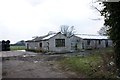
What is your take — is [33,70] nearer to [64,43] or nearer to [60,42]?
[60,42]

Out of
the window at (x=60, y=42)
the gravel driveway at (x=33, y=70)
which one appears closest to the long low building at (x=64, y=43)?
the window at (x=60, y=42)

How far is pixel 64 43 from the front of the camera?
5309 cm

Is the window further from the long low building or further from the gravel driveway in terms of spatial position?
the gravel driveway

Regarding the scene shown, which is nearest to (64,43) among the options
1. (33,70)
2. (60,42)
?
(60,42)

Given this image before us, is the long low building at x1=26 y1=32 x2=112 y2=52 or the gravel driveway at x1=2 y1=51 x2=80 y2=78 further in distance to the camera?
the long low building at x1=26 y1=32 x2=112 y2=52

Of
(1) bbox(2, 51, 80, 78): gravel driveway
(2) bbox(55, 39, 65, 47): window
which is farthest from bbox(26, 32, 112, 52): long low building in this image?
(1) bbox(2, 51, 80, 78): gravel driveway

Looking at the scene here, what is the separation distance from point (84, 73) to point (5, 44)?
1604 inches

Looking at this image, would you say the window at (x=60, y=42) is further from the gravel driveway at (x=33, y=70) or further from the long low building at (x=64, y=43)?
the gravel driveway at (x=33, y=70)

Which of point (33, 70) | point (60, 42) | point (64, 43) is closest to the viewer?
point (33, 70)

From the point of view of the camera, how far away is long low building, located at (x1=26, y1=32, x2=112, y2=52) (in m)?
51.5

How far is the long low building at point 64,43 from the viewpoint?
51.5 meters

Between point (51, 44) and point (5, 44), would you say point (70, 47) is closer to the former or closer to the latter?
point (51, 44)

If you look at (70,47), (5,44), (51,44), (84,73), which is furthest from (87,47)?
(84,73)

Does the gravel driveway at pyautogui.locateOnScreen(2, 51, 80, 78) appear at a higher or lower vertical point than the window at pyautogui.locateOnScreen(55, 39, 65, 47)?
lower
